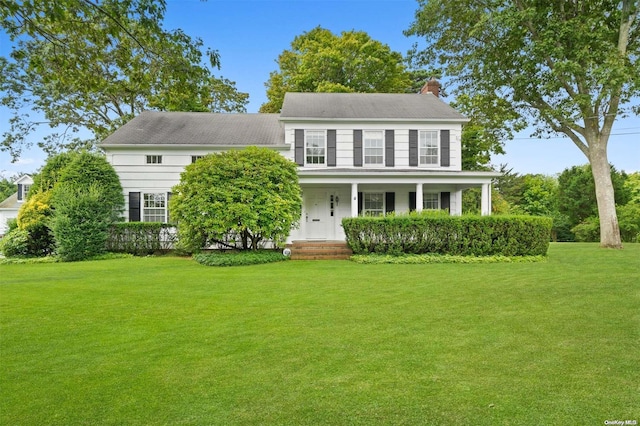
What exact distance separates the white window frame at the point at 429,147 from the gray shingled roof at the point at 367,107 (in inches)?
27.0

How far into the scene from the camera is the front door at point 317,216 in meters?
17.5

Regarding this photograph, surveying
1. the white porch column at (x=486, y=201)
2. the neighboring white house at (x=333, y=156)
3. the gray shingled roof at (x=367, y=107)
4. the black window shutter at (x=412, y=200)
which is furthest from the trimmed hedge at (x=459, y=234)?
the gray shingled roof at (x=367, y=107)

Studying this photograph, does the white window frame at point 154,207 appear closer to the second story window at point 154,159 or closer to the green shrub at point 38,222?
the second story window at point 154,159

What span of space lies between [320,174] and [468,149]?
1164cm

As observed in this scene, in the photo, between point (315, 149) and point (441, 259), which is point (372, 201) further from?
point (441, 259)

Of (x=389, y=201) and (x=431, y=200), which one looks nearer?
(x=389, y=201)

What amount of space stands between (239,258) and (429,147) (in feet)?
31.5

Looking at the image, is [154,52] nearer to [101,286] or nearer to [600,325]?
[101,286]

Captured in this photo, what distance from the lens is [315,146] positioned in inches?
682

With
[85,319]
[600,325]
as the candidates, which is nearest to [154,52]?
[85,319]

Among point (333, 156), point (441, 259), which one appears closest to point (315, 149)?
point (333, 156)

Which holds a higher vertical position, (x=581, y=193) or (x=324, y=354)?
(x=581, y=193)

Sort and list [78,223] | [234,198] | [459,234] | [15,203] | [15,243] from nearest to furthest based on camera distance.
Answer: [234,198], [459,234], [78,223], [15,243], [15,203]

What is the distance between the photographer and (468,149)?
23.1 meters
